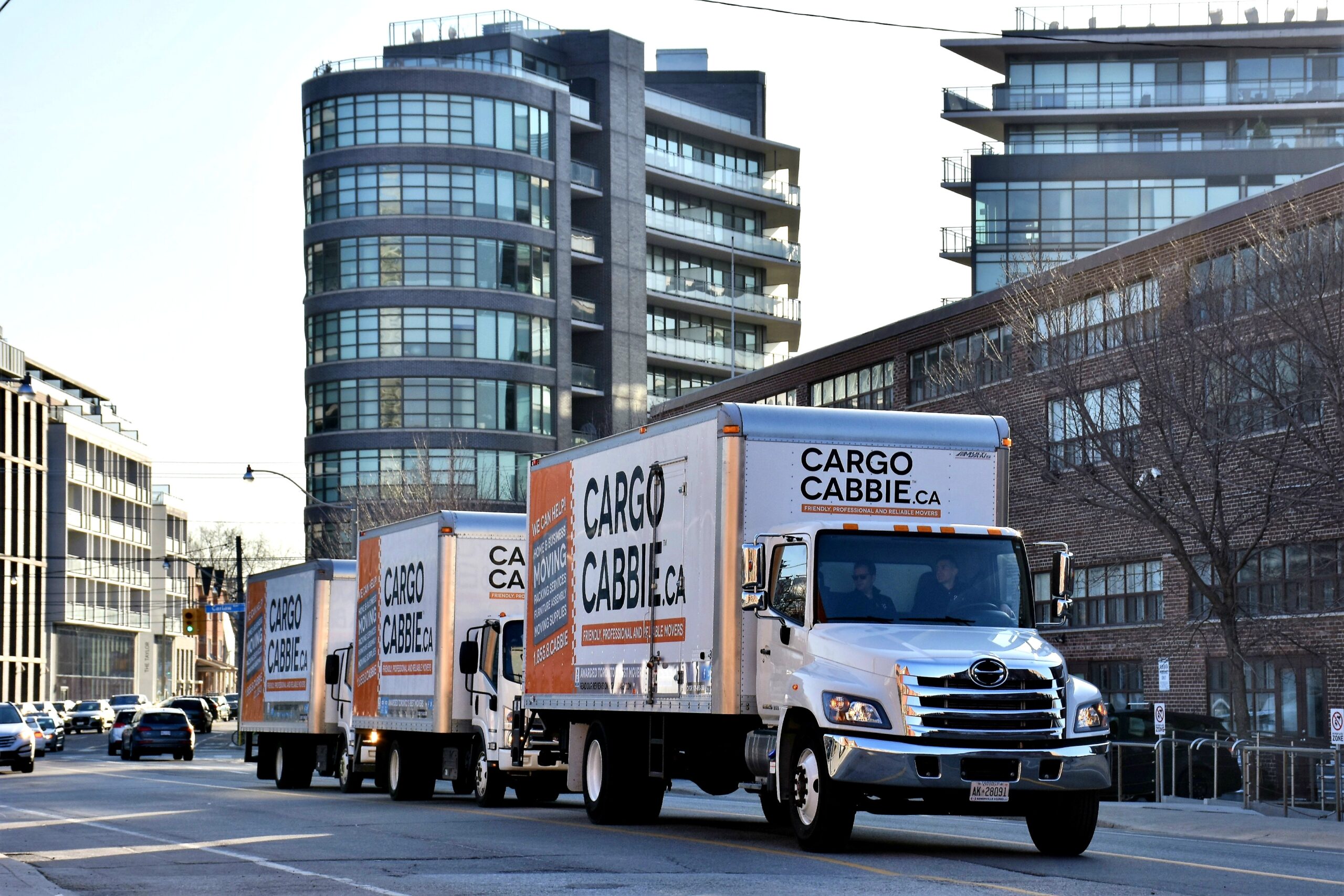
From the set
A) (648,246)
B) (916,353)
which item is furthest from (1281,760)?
(648,246)

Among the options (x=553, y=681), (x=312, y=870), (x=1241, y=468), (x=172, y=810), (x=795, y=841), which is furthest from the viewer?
(x=1241, y=468)

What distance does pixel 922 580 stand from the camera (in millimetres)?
15625

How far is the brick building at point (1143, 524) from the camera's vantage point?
3253 cm

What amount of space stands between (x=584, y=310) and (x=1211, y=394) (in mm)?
59761

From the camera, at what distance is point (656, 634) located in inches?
698

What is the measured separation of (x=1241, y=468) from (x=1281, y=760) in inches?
294

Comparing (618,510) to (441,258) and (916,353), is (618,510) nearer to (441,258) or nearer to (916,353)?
(916,353)

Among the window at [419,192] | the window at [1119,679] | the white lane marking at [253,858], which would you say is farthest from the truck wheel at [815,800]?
the window at [419,192]

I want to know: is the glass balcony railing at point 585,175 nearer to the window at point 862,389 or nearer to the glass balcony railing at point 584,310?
the glass balcony railing at point 584,310

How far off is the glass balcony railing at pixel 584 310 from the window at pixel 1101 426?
5035 cm

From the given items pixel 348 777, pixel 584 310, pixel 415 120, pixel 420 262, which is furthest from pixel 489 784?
pixel 584 310

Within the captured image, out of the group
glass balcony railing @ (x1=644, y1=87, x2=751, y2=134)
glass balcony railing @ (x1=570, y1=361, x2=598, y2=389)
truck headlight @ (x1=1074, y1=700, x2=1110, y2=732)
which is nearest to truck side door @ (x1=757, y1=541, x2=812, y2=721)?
truck headlight @ (x1=1074, y1=700, x2=1110, y2=732)

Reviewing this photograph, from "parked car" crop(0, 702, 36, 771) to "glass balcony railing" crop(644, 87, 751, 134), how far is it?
55177 millimetres

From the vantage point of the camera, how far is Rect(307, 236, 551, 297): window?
81.6m
